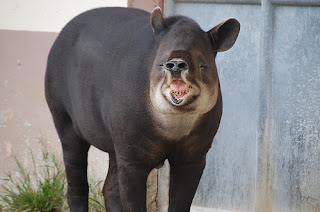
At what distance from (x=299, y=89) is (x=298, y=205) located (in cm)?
90

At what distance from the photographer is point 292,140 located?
569 centimetres

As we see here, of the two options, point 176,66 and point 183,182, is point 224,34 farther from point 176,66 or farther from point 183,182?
point 183,182

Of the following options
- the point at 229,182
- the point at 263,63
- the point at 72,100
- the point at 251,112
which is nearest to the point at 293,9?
the point at 263,63

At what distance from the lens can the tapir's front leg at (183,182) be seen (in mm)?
4336

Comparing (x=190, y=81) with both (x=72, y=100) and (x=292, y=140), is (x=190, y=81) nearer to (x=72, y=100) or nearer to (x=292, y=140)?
(x=72, y=100)

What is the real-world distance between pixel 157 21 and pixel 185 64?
490mm

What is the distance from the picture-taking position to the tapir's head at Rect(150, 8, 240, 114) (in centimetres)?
367

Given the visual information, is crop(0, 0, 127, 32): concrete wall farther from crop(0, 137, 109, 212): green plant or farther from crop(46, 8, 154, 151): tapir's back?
crop(46, 8, 154, 151): tapir's back

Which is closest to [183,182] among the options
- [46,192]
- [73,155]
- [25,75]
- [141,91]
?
[141,91]

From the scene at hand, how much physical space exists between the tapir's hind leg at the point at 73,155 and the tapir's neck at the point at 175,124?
1.19m

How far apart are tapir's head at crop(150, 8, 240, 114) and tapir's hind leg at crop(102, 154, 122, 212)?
1420 mm

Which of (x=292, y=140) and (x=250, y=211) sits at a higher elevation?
(x=292, y=140)

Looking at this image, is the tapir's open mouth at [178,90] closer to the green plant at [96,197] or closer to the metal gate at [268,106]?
the metal gate at [268,106]

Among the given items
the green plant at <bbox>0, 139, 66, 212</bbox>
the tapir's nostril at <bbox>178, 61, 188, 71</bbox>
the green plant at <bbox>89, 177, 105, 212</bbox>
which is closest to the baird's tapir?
the tapir's nostril at <bbox>178, 61, 188, 71</bbox>
